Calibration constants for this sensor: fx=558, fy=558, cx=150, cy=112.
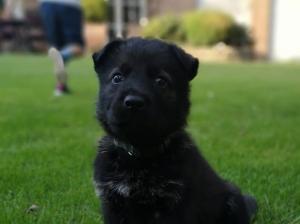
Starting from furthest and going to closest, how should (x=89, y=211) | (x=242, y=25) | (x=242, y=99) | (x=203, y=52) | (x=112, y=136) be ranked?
1. (x=242, y=25)
2. (x=203, y=52)
3. (x=242, y=99)
4. (x=89, y=211)
5. (x=112, y=136)

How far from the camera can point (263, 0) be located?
23.9m

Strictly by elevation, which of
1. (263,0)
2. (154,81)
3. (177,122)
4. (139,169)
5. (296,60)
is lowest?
(296,60)

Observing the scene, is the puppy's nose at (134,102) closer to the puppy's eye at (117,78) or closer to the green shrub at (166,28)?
the puppy's eye at (117,78)

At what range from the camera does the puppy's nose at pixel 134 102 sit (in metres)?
2.70

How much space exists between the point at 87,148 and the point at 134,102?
2.66 m

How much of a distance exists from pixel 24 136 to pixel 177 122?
3.10m

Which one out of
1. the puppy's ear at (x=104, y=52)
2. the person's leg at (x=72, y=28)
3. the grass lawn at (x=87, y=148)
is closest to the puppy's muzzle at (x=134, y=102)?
the puppy's ear at (x=104, y=52)

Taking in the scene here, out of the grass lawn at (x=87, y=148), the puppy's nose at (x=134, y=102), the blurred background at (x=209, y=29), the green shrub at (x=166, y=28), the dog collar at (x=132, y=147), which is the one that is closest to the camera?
the puppy's nose at (x=134, y=102)

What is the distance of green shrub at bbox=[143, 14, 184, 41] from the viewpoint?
922 inches

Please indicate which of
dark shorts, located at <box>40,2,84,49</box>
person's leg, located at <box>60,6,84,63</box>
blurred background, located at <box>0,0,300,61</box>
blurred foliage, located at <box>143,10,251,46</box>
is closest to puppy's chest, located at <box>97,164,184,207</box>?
person's leg, located at <box>60,6,84,63</box>

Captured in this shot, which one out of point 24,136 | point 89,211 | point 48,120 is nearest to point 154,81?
point 89,211

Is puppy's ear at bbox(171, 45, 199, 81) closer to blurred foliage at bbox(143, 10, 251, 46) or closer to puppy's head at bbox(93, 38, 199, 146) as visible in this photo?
puppy's head at bbox(93, 38, 199, 146)

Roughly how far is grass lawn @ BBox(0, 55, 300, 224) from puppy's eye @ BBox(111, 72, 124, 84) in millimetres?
505

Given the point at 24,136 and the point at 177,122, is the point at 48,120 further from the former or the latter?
the point at 177,122
